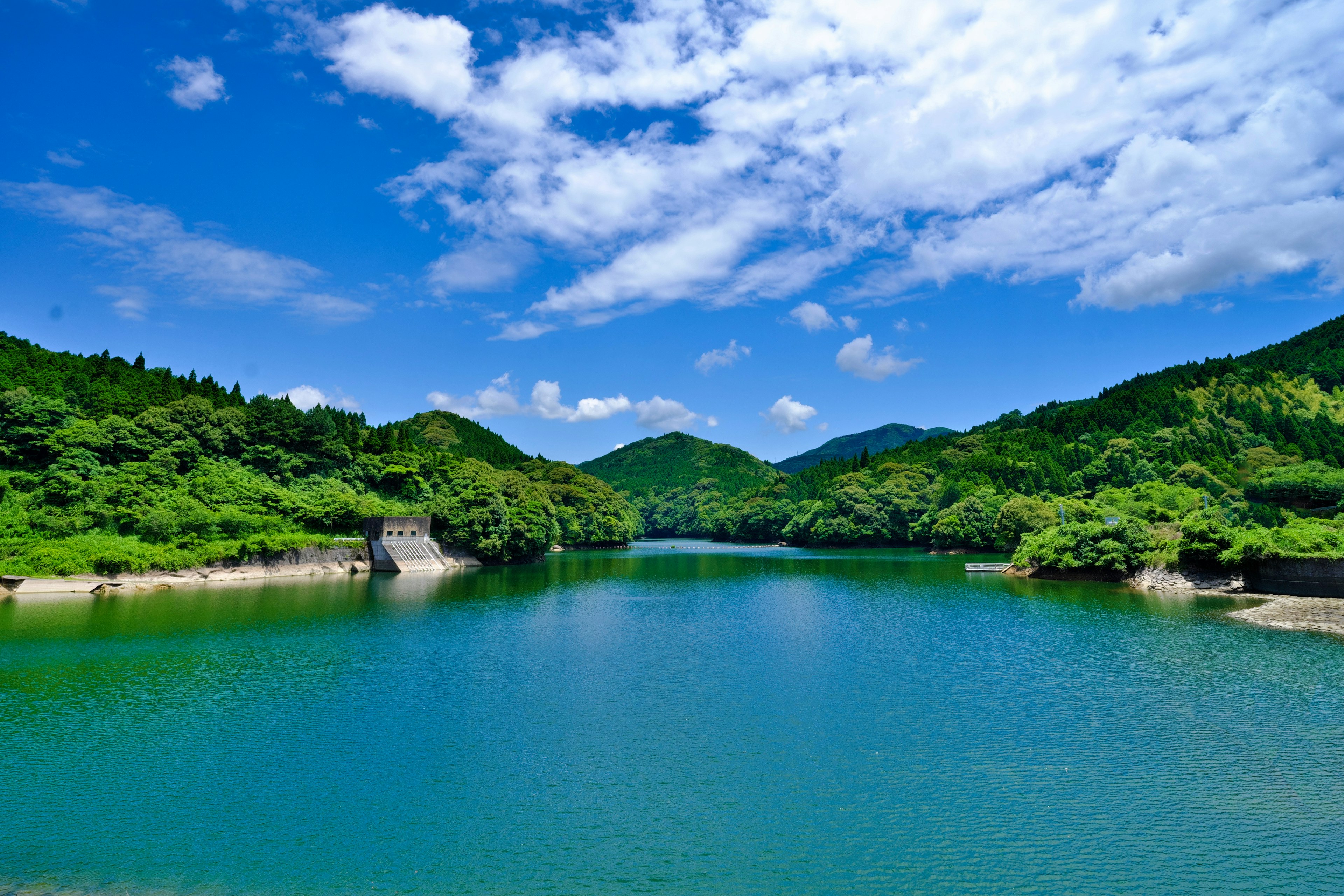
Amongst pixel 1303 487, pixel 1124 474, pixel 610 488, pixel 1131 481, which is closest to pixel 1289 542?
pixel 1303 487

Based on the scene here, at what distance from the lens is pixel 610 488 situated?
8638 centimetres

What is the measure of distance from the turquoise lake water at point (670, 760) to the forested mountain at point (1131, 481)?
14050mm

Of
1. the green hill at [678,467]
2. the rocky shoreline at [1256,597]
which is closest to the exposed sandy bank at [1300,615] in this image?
the rocky shoreline at [1256,597]

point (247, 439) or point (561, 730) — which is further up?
point (247, 439)

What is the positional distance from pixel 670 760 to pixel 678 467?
155969 mm

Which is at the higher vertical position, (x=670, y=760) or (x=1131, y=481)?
(x=1131, y=481)

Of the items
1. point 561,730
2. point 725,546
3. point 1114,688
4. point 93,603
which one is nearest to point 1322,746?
point 1114,688

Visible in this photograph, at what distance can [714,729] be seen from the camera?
13.1 m

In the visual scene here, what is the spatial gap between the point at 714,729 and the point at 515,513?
44.2 meters

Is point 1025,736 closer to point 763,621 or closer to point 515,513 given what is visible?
point 763,621

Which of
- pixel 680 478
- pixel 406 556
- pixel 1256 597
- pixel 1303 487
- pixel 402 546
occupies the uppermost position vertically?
pixel 680 478

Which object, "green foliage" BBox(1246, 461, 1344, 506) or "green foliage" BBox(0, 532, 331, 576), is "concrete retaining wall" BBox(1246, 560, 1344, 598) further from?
"green foliage" BBox(0, 532, 331, 576)

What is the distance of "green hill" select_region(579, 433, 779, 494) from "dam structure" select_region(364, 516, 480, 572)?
92948 millimetres

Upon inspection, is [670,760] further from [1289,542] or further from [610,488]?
[610,488]
